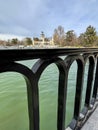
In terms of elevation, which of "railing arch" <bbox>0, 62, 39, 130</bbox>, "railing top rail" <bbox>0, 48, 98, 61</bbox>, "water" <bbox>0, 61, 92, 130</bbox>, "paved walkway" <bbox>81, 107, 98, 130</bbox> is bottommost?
"water" <bbox>0, 61, 92, 130</bbox>

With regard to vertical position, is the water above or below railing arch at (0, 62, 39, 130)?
below

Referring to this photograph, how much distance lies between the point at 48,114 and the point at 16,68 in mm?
1699

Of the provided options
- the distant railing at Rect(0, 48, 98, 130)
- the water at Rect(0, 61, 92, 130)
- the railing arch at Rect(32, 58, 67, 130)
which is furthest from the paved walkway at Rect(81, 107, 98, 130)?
the water at Rect(0, 61, 92, 130)

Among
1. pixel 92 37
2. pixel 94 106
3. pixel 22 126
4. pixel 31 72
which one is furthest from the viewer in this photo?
pixel 92 37

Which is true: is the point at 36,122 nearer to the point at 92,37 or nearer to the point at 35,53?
the point at 35,53

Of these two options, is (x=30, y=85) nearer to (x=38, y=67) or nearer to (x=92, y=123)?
(x=38, y=67)

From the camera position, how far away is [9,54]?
1.30 feet

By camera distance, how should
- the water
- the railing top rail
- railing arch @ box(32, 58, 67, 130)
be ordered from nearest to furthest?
1. the railing top rail
2. railing arch @ box(32, 58, 67, 130)
3. the water

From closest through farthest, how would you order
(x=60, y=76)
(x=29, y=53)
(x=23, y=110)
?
(x=29, y=53)
(x=60, y=76)
(x=23, y=110)

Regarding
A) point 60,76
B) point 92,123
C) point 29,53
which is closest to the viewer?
point 29,53

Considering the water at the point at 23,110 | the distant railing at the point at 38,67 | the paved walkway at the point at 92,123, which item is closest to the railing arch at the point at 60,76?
the distant railing at the point at 38,67

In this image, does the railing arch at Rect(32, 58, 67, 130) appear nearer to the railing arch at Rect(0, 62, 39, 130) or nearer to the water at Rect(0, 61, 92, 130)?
the railing arch at Rect(0, 62, 39, 130)

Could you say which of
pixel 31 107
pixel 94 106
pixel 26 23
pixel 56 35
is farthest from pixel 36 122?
pixel 56 35

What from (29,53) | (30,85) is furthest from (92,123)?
(29,53)
